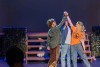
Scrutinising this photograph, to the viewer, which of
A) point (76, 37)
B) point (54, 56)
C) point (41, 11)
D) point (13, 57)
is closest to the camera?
point (13, 57)

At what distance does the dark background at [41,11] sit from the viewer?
1115 centimetres

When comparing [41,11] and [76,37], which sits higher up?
[41,11]

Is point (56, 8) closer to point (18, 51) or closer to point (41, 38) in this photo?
point (41, 38)

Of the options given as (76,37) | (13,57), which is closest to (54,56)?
(76,37)

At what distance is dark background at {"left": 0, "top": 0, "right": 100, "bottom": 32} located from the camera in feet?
36.6

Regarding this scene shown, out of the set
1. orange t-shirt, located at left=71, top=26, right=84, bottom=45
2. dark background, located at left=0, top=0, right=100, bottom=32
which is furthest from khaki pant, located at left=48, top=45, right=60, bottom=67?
dark background, located at left=0, top=0, right=100, bottom=32

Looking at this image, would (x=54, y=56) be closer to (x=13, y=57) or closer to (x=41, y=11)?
(x=41, y=11)

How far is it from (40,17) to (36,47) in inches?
57.0

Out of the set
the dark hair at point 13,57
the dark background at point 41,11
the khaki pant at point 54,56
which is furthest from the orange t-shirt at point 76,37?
the dark hair at point 13,57

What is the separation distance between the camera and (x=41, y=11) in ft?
36.8

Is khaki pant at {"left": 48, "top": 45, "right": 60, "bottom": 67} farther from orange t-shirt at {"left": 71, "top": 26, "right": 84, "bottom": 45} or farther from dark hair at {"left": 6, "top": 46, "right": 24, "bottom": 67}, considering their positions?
dark hair at {"left": 6, "top": 46, "right": 24, "bottom": 67}

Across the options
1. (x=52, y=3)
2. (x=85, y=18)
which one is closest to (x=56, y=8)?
(x=52, y=3)

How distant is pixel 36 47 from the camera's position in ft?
34.2

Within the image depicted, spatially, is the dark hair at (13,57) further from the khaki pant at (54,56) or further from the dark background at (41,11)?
the dark background at (41,11)
